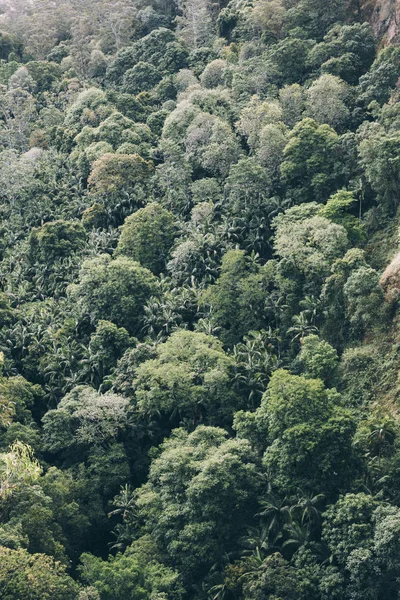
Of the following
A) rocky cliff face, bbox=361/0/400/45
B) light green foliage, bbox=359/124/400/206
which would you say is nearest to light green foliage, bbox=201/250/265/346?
light green foliage, bbox=359/124/400/206

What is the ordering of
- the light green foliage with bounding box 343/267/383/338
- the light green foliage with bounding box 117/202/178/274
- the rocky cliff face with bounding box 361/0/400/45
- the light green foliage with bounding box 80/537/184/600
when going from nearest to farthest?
the light green foliage with bounding box 80/537/184/600
the light green foliage with bounding box 343/267/383/338
the light green foliage with bounding box 117/202/178/274
the rocky cliff face with bounding box 361/0/400/45

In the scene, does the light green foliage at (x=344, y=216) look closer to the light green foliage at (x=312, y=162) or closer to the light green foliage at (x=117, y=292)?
the light green foliage at (x=312, y=162)

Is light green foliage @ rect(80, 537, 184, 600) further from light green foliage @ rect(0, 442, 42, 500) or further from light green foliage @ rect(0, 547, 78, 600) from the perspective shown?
light green foliage @ rect(0, 442, 42, 500)

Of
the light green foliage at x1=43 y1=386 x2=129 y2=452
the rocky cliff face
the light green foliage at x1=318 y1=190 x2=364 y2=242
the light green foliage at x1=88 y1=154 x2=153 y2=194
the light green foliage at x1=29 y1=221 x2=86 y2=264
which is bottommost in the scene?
the light green foliage at x1=43 y1=386 x2=129 y2=452

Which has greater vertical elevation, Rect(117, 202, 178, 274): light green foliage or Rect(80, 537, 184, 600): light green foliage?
Rect(117, 202, 178, 274): light green foliage

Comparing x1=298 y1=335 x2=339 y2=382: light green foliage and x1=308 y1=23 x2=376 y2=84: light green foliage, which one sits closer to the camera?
x1=298 y1=335 x2=339 y2=382: light green foliage

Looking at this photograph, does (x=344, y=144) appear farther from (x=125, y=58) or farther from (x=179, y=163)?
(x=125, y=58)

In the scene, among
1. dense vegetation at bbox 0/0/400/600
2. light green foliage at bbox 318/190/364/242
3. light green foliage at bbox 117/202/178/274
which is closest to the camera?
dense vegetation at bbox 0/0/400/600
